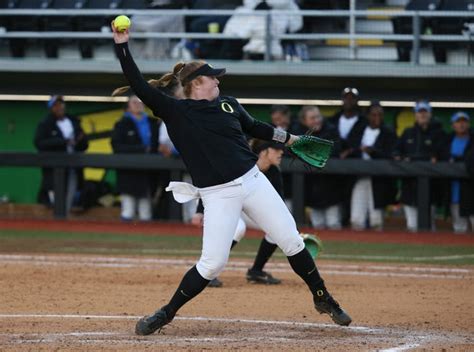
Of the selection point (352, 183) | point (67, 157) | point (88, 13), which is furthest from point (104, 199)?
point (352, 183)

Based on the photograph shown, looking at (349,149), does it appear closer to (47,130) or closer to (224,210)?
(47,130)

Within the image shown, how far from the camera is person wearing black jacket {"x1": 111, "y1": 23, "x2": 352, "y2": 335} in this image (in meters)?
7.29

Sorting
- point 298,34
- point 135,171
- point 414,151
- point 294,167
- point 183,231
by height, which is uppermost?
point 298,34

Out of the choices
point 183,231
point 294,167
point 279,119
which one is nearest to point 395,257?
point 279,119

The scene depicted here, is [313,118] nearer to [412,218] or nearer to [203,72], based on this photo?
[412,218]

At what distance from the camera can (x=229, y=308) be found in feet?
29.5

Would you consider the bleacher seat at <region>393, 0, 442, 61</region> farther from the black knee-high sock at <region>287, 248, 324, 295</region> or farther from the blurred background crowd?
the black knee-high sock at <region>287, 248, 324, 295</region>

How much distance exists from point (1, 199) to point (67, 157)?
2843 mm

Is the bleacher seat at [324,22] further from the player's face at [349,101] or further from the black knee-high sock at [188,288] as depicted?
the black knee-high sock at [188,288]

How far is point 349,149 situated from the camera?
658 inches

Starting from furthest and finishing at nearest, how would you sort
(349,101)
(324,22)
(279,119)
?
(324,22), (349,101), (279,119)

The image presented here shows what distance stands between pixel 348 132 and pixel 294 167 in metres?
0.96

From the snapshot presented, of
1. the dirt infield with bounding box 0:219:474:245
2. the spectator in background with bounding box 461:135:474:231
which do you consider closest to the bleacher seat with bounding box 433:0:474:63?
the spectator in background with bounding box 461:135:474:231

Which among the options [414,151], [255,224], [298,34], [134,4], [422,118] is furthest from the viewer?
[134,4]
